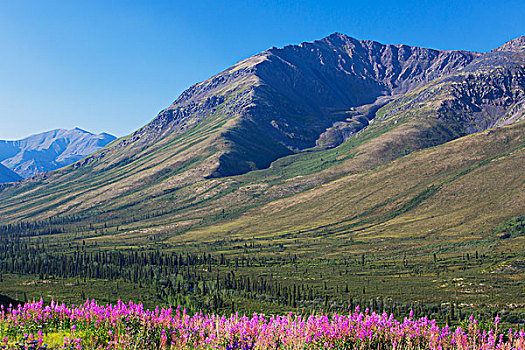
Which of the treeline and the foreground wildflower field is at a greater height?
the foreground wildflower field

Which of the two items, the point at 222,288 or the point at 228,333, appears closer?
the point at 228,333

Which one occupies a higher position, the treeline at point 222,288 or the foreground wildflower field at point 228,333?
the foreground wildflower field at point 228,333

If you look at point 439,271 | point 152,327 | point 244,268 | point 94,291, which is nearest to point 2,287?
point 94,291

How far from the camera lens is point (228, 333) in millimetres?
13914

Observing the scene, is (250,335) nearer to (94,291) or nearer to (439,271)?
(94,291)

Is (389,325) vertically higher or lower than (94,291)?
higher

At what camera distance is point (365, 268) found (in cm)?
18875

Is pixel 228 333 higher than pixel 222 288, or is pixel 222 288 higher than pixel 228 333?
pixel 228 333

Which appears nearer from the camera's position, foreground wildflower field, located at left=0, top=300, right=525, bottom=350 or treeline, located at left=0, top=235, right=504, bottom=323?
foreground wildflower field, located at left=0, top=300, right=525, bottom=350

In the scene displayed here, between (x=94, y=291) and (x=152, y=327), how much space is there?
149 meters

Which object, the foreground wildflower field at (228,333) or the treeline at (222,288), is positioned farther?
the treeline at (222,288)

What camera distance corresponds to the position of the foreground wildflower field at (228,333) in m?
13.6

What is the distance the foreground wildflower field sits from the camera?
13555mm

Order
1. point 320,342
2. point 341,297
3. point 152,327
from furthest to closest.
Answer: point 341,297
point 152,327
point 320,342
